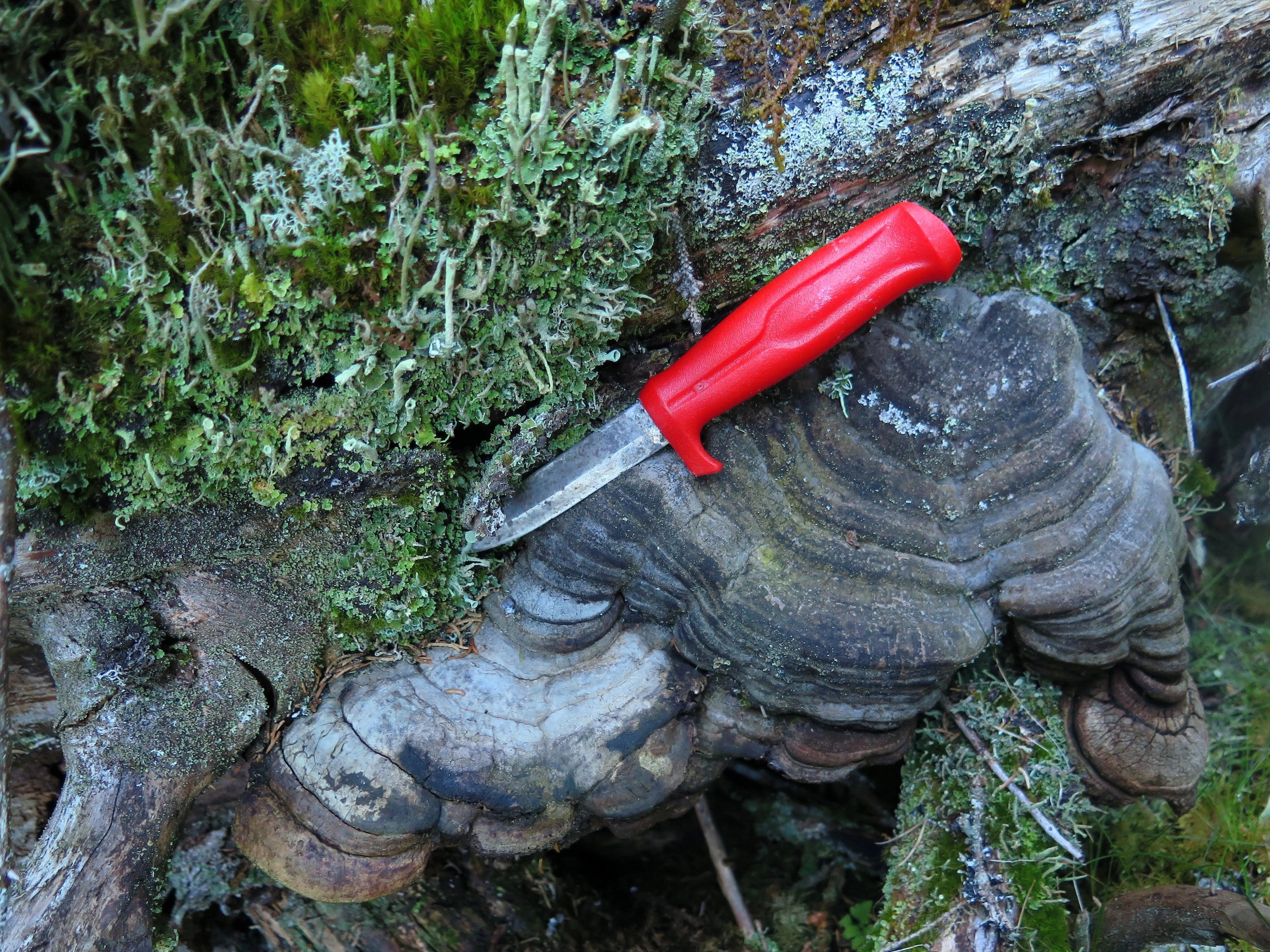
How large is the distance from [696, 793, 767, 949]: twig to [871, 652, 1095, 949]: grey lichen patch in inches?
27.1

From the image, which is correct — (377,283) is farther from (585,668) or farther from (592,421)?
(585,668)

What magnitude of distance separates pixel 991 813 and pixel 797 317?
5.61ft

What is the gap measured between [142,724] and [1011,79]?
→ 2.94 meters

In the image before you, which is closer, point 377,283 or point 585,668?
point 377,283

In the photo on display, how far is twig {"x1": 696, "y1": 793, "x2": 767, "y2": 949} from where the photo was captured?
3.17 metres

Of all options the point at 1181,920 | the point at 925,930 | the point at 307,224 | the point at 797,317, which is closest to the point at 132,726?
the point at 307,224

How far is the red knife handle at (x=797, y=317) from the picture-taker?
2096 mm

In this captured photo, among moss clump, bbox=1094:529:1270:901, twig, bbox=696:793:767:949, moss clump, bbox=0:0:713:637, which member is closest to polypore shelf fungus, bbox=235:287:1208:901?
moss clump, bbox=0:0:713:637

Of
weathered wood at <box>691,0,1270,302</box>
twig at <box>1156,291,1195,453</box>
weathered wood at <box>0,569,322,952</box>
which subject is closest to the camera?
weathered wood at <box>0,569,322,952</box>

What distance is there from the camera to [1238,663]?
11.9 ft

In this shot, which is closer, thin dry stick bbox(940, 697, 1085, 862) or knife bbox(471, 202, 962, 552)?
knife bbox(471, 202, 962, 552)

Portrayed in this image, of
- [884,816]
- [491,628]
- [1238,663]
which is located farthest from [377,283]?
[1238,663]

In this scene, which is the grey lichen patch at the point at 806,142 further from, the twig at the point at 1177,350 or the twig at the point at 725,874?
the twig at the point at 725,874

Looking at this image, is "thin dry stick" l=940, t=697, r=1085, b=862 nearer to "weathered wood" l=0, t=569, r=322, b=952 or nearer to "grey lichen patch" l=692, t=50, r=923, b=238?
"grey lichen patch" l=692, t=50, r=923, b=238
